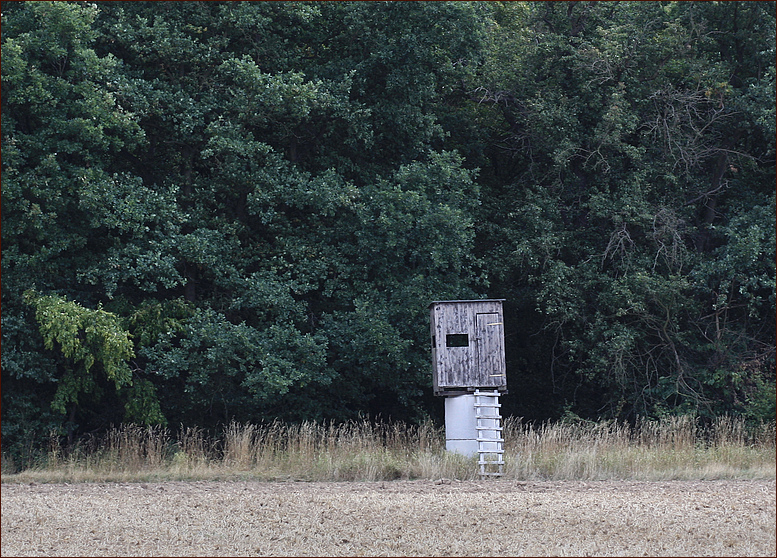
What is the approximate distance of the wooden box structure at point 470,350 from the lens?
14688 millimetres

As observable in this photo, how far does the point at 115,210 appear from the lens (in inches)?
644

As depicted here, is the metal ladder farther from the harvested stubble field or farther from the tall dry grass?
the harvested stubble field

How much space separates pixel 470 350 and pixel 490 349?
34cm

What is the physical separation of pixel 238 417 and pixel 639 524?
10464 millimetres

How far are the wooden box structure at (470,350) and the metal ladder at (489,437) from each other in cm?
28

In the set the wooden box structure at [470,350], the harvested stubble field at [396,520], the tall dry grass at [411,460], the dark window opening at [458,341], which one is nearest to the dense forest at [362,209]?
the dark window opening at [458,341]

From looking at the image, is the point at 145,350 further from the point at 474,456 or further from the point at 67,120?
the point at 474,456

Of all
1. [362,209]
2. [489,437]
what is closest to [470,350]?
[489,437]

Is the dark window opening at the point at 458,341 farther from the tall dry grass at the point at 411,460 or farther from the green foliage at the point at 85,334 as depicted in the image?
the green foliage at the point at 85,334

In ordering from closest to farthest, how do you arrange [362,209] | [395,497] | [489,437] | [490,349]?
[395,497]
[489,437]
[490,349]
[362,209]

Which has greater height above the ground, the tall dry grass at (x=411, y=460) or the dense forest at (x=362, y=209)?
the dense forest at (x=362, y=209)

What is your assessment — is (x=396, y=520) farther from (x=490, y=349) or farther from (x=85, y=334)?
(x=85, y=334)

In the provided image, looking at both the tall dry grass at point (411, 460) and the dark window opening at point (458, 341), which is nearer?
the tall dry grass at point (411, 460)

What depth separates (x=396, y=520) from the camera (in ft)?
31.5
